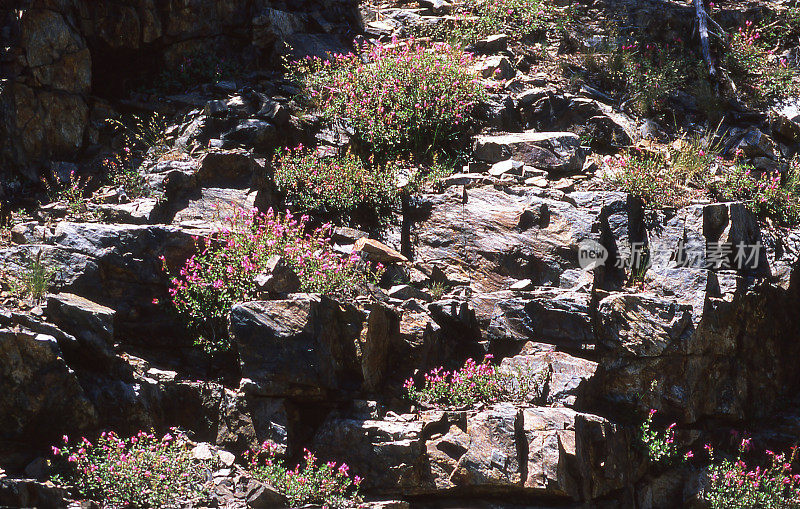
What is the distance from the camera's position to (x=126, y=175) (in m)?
10.4

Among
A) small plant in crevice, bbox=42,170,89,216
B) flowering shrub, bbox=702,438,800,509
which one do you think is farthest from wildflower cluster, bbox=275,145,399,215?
flowering shrub, bbox=702,438,800,509

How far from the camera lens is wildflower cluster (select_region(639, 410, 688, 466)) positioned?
8883 mm

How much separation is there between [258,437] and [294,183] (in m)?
4.35

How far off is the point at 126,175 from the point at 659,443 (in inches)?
326

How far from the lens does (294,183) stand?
1084 cm

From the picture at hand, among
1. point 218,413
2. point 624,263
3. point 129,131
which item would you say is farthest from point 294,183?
point 624,263

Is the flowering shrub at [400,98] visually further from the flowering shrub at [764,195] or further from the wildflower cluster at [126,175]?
the flowering shrub at [764,195]

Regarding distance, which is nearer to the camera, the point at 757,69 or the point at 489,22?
the point at 757,69

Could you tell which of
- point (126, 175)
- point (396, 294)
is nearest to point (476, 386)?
point (396, 294)

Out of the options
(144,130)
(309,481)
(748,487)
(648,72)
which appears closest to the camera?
(309,481)

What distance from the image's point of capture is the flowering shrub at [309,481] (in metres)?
7.34

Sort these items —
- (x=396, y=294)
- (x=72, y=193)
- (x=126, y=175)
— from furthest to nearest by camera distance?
(x=126, y=175), (x=72, y=193), (x=396, y=294)

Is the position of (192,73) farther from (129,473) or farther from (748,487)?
(748,487)

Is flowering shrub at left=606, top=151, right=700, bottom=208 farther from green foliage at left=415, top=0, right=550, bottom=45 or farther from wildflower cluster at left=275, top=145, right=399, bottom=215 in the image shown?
green foliage at left=415, top=0, right=550, bottom=45
